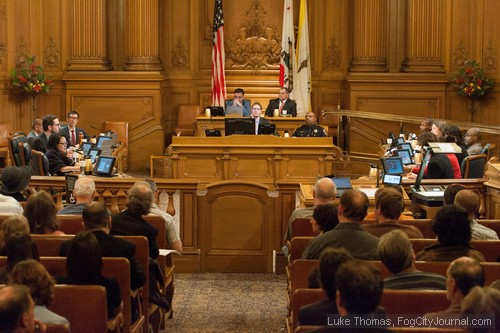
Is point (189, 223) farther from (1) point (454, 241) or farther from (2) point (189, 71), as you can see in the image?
(2) point (189, 71)

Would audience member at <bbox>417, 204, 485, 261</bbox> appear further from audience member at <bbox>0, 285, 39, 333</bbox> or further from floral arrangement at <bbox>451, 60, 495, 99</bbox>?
floral arrangement at <bbox>451, 60, 495, 99</bbox>

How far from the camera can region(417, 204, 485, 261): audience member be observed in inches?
211

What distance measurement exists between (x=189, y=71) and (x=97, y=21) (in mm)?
2039

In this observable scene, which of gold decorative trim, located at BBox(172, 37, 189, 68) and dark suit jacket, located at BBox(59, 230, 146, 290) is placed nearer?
dark suit jacket, located at BBox(59, 230, 146, 290)

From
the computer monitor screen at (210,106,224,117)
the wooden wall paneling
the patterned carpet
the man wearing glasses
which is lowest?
the patterned carpet

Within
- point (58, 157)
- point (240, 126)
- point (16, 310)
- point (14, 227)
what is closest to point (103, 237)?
point (14, 227)

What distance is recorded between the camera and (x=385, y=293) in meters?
4.42

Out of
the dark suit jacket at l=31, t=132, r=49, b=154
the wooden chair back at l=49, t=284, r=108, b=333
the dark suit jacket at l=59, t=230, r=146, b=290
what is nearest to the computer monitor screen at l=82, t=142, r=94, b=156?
the dark suit jacket at l=31, t=132, r=49, b=154

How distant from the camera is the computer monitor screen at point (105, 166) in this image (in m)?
9.56

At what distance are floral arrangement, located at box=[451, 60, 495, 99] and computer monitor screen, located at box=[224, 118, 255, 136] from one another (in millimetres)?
4196

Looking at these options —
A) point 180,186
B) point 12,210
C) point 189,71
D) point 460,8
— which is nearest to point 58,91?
point 189,71

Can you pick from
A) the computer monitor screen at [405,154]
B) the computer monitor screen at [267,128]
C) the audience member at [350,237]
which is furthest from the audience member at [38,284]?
the computer monitor screen at [267,128]

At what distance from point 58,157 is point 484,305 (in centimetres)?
822

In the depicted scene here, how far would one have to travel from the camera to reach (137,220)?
6301mm
